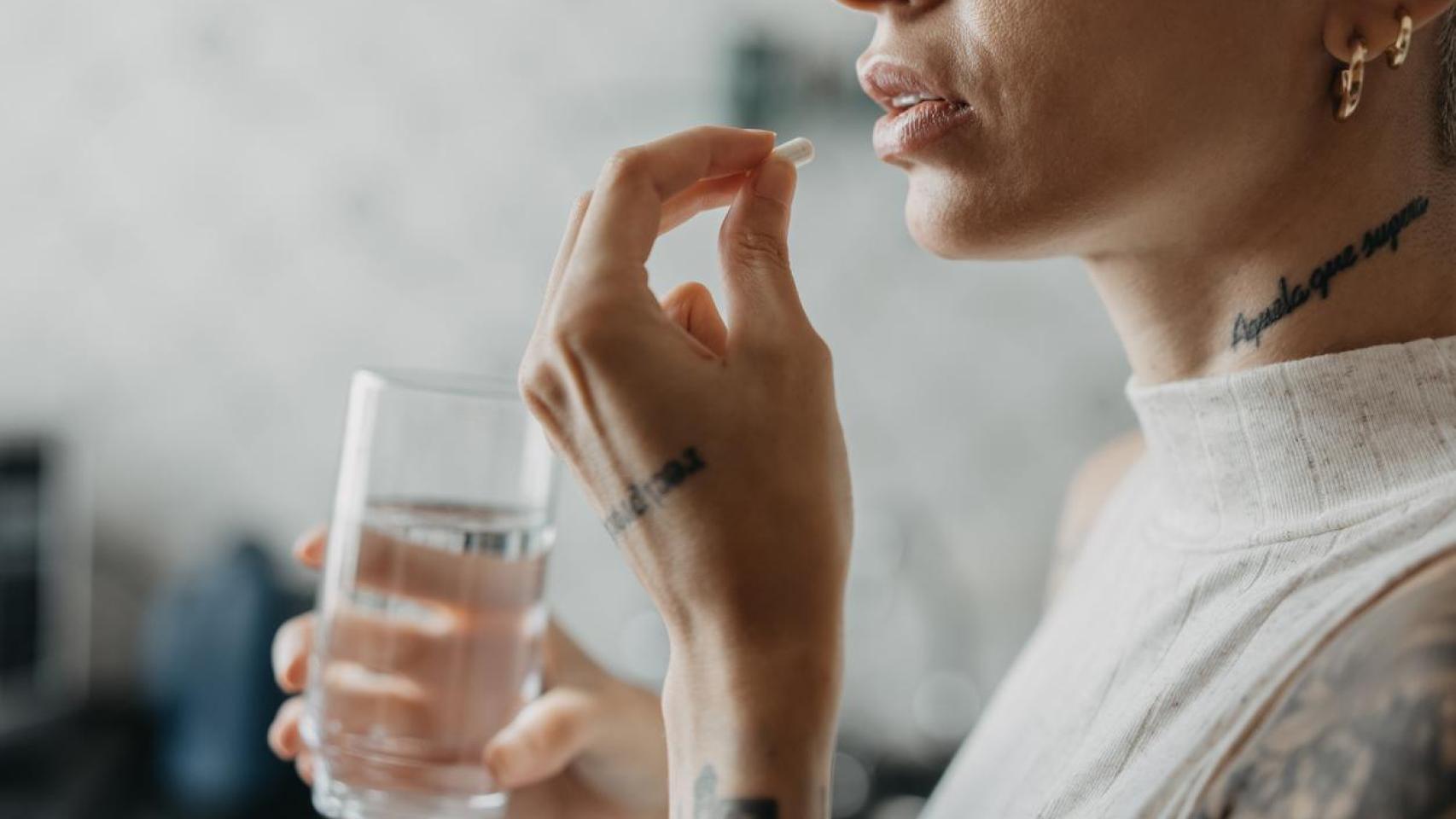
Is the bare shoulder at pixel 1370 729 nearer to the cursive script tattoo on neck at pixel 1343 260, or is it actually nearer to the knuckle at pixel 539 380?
the cursive script tattoo on neck at pixel 1343 260

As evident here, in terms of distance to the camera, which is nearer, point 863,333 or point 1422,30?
point 1422,30

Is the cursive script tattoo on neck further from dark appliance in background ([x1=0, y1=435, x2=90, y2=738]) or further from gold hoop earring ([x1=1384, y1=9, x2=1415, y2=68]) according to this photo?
dark appliance in background ([x1=0, y1=435, x2=90, y2=738])

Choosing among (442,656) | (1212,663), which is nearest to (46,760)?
(442,656)

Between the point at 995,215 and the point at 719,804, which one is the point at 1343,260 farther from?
the point at 719,804

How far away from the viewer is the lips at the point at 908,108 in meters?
0.70

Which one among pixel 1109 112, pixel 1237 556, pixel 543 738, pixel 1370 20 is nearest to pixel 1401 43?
pixel 1370 20

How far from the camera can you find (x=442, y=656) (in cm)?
71

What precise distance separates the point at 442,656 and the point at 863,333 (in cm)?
131

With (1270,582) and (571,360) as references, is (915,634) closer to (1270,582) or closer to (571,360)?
(1270,582)

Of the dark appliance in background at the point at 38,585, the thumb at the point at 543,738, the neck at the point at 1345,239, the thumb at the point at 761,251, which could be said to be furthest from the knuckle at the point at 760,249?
the dark appliance in background at the point at 38,585

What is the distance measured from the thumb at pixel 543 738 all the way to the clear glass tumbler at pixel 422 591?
12 millimetres

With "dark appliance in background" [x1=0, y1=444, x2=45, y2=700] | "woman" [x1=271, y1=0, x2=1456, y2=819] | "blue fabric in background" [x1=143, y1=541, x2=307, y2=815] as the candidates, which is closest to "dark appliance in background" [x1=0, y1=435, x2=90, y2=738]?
"dark appliance in background" [x1=0, y1=444, x2=45, y2=700]

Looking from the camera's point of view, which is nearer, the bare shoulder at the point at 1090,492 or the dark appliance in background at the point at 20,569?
the bare shoulder at the point at 1090,492

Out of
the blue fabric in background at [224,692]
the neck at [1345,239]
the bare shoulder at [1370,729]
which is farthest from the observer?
the blue fabric in background at [224,692]
